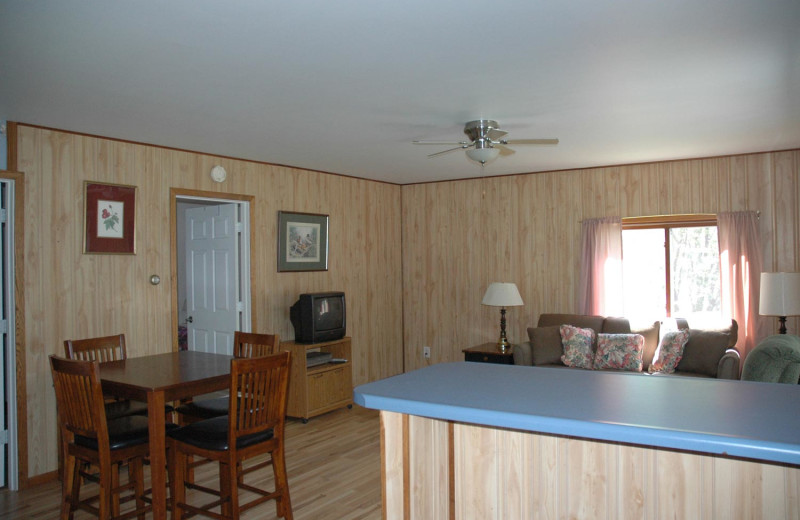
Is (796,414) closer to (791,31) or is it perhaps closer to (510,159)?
(791,31)

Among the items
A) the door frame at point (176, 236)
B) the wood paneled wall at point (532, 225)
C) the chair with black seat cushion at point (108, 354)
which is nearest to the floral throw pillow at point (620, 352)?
the wood paneled wall at point (532, 225)

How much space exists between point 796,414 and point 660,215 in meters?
4.48

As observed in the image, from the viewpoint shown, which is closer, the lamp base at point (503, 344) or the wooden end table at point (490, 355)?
the wooden end table at point (490, 355)

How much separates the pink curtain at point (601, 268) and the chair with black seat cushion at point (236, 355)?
→ 3.35 meters

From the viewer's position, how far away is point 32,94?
303 cm

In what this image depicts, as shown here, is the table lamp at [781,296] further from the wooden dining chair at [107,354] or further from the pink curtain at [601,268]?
the wooden dining chair at [107,354]

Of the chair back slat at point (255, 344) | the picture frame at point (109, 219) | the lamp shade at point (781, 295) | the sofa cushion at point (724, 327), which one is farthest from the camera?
the sofa cushion at point (724, 327)

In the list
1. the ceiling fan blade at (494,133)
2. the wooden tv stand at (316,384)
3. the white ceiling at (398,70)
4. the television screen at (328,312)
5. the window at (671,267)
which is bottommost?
the wooden tv stand at (316,384)

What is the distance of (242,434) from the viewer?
277 centimetres

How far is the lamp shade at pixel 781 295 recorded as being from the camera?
4.30m

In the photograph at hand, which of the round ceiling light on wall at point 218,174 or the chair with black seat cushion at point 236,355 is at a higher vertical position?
the round ceiling light on wall at point 218,174

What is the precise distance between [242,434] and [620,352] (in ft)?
11.3

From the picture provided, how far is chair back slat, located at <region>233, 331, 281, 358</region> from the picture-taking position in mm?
3559

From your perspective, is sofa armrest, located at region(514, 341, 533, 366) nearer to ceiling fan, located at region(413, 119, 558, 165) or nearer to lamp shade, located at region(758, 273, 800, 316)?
lamp shade, located at region(758, 273, 800, 316)
